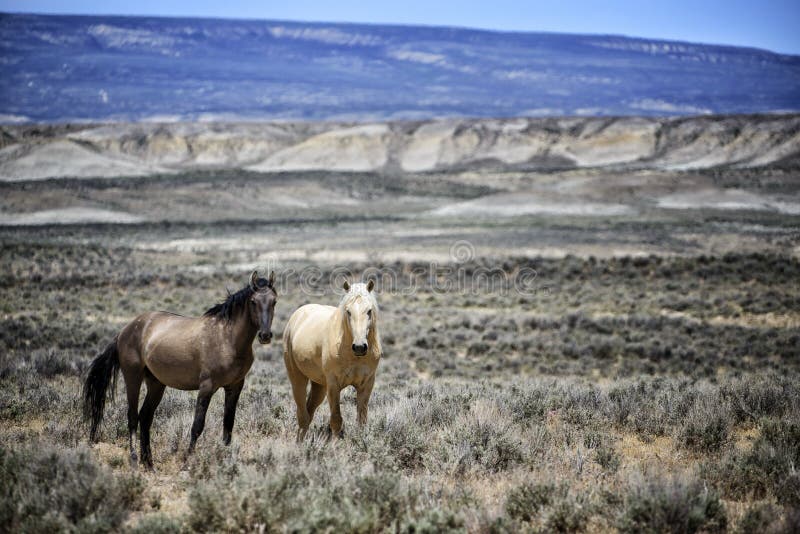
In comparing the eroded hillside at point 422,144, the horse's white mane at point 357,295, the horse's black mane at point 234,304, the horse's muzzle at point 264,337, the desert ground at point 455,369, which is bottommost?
the desert ground at point 455,369

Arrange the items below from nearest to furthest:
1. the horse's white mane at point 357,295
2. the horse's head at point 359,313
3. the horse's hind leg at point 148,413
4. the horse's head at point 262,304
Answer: the horse's head at point 262,304, the horse's head at point 359,313, the horse's hind leg at point 148,413, the horse's white mane at point 357,295

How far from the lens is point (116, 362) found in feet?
23.5

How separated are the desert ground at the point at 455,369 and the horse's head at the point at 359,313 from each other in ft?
2.96

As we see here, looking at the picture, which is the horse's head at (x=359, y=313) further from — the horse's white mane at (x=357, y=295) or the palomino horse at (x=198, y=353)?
the palomino horse at (x=198, y=353)

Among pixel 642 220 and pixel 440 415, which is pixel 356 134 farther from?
pixel 440 415

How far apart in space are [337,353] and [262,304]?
961 millimetres

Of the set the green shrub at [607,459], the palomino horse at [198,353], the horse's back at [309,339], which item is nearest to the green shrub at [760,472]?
the green shrub at [607,459]

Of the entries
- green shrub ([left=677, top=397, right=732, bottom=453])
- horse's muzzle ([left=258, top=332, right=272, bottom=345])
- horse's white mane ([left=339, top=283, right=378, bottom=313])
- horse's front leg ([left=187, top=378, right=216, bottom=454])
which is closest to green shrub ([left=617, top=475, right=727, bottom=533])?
green shrub ([left=677, top=397, right=732, bottom=453])

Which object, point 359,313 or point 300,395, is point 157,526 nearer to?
point 359,313

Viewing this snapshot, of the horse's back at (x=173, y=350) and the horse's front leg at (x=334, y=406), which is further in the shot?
the horse's front leg at (x=334, y=406)

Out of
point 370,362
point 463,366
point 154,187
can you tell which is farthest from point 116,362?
point 154,187

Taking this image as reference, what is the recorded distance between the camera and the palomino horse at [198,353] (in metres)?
6.43

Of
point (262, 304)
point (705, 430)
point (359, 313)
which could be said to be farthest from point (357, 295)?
point (705, 430)

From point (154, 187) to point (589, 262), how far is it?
49.0 meters
